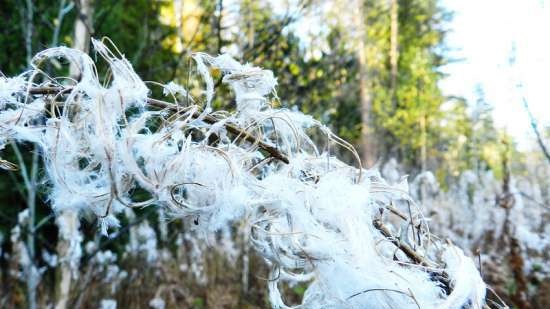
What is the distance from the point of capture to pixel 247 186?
793 millimetres

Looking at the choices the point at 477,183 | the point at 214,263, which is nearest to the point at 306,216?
the point at 214,263

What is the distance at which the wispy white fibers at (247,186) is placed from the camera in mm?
735

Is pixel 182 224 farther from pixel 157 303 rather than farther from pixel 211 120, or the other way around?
pixel 211 120

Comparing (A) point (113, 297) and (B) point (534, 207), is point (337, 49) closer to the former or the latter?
(B) point (534, 207)

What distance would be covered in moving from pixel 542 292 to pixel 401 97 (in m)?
10.5

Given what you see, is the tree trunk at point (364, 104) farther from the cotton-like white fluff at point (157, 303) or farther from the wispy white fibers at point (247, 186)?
the wispy white fibers at point (247, 186)

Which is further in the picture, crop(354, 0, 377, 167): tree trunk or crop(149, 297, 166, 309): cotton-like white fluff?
crop(354, 0, 377, 167): tree trunk

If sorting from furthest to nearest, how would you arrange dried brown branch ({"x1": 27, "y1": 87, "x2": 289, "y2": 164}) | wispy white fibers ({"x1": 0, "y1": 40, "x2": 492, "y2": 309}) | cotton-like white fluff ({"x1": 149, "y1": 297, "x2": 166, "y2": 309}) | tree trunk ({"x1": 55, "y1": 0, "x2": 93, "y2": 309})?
cotton-like white fluff ({"x1": 149, "y1": 297, "x2": 166, "y2": 309}) → tree trunk ({"x1": 55, "y1": 0, "x2": 93, "y2": 309}) → dried brown branch ({"x1": 27, "y1": 87, "x2": 289, "y2": 164}) → wispy white fibers ({"x1": 0, "y1": 40, "x2": 492, "y2": 309})

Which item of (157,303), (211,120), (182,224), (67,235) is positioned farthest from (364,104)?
(211,120)

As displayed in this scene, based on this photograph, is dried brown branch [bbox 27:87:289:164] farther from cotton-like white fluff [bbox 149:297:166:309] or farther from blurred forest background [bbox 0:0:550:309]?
cotton-like white fluff [bbox 149:297:166:309]

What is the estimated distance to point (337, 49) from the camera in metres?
5.18

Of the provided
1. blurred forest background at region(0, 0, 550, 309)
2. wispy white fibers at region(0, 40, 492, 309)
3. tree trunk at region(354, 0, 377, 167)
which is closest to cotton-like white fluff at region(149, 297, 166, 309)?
blurred forest background at region(0, 0, 550, 309)

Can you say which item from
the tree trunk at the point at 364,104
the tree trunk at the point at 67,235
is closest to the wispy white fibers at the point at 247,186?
the tree trunk at the point at 67,235

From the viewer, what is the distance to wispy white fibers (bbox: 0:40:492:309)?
0.74 metres
